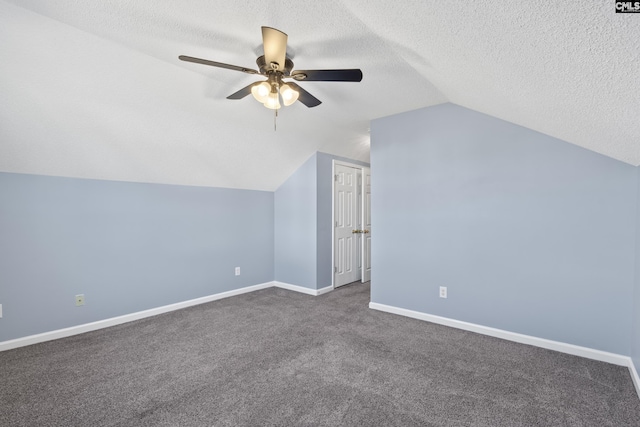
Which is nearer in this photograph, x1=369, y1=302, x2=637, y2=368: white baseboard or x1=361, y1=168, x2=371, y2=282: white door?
x1=369, y1=302, x2=637, y2=368: white baseboard

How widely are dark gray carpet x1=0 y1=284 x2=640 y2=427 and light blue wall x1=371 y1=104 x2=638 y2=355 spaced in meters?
0.36

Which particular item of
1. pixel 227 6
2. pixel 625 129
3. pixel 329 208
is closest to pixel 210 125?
pixel 227 6

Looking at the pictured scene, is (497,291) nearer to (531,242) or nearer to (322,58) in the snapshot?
(531,242)

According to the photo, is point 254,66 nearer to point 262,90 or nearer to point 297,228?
point 262,90

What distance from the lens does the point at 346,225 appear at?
4.80m

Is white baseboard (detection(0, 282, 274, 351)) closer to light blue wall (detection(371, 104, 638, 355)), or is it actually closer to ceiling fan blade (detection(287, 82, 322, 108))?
light blue wall (detection(371, 104, 638, 355))

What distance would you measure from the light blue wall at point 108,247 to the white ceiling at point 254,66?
0.77 ft

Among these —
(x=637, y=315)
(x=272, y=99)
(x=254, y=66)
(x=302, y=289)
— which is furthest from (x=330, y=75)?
(x=302, y=289)

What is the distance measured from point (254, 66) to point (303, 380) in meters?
2.43

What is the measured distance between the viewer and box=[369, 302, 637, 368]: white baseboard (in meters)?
2.33

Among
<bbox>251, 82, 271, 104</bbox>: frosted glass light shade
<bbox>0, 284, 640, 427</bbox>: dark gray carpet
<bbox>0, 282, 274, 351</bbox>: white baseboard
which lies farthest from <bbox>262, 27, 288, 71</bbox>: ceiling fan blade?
<bbox>0, 282, 274, 351</bbox>: white baseboard

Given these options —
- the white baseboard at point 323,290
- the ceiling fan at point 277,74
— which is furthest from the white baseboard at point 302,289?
the ceiling fan at point 277,74

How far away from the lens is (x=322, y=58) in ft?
7.20

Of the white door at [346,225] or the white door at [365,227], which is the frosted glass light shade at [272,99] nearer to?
the white door at [346,225]
